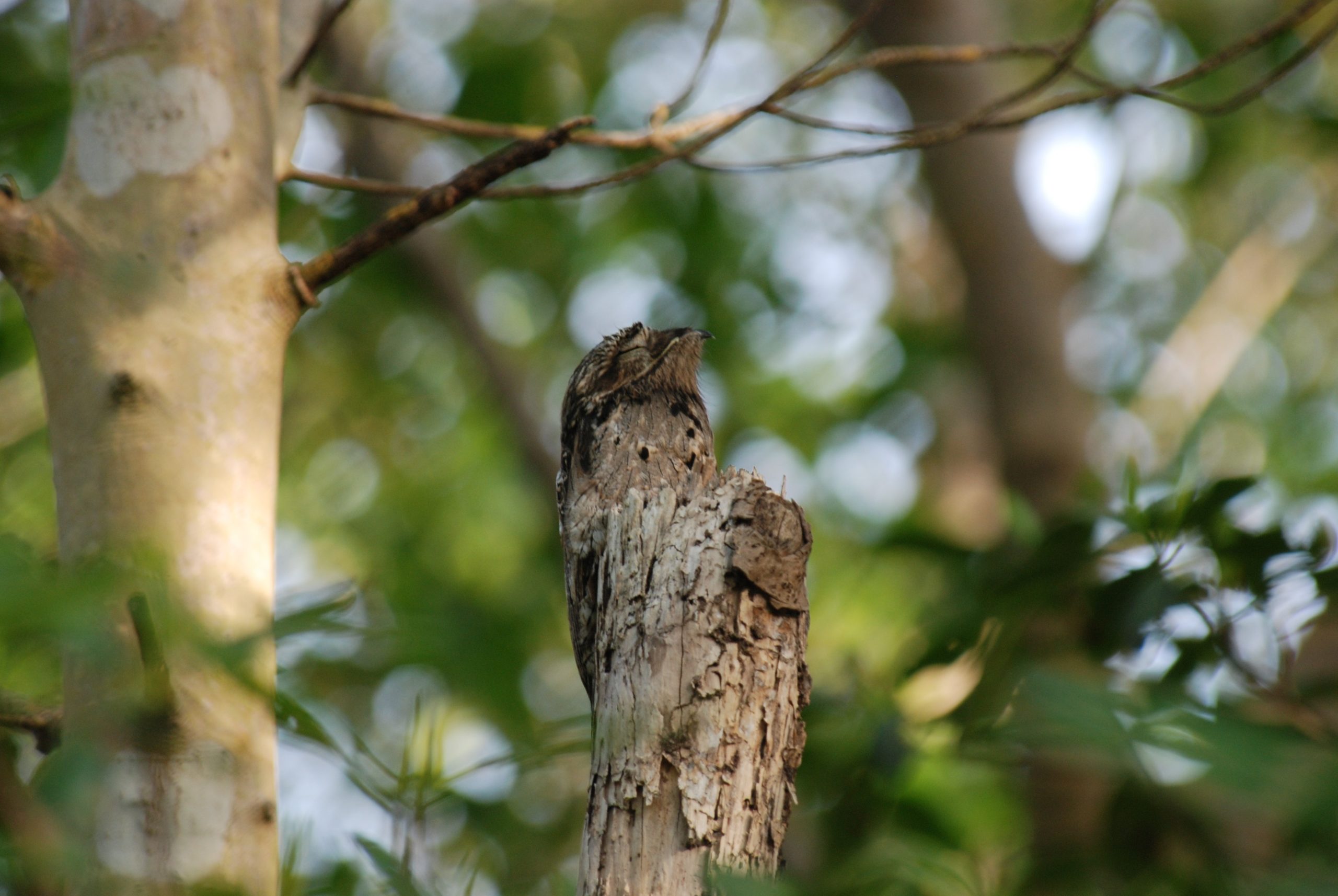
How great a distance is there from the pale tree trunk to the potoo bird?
2.36ft

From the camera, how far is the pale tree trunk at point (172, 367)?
189 cm

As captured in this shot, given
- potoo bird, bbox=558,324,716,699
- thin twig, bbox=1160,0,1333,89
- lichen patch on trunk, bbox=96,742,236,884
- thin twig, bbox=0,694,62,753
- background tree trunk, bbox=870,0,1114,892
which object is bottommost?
lichen patch on trunk, bbox=96,742,236,884

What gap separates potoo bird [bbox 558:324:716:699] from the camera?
2.56m

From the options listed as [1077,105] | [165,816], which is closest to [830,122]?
[1077,105]

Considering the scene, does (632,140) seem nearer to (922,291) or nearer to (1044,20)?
(922,291)

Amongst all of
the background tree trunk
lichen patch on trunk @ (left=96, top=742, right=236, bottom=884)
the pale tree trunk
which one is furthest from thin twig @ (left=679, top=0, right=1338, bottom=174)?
the background tree trunk

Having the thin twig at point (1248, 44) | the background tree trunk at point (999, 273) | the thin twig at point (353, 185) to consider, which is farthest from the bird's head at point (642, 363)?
the background tree trunk at point (999, 273)

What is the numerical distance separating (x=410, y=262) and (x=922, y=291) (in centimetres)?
607

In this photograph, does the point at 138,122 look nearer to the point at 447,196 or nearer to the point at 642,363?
the point at 447,196

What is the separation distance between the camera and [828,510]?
33.1ft

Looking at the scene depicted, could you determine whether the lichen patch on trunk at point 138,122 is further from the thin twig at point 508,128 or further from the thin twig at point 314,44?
the thin twig at point 508,128

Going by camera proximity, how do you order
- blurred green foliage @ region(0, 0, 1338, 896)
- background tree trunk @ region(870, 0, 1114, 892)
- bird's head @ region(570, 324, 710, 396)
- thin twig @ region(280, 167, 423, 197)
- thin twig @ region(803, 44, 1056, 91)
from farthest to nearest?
background tree trunk @ region(870, 0, 1114, 892), bird's head @ region(570, 324, 710, 396), thin twig @ region(280, 167, 423, 197), thin twig @ region(803, 44, 1056, 91), blurred green foliage @ region(0, 0, 1338, 896)

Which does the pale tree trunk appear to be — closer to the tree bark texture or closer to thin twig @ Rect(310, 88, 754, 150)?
thin twig @ Rect(310, 88, 754, 150)

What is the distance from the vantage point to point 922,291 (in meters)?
11.0
